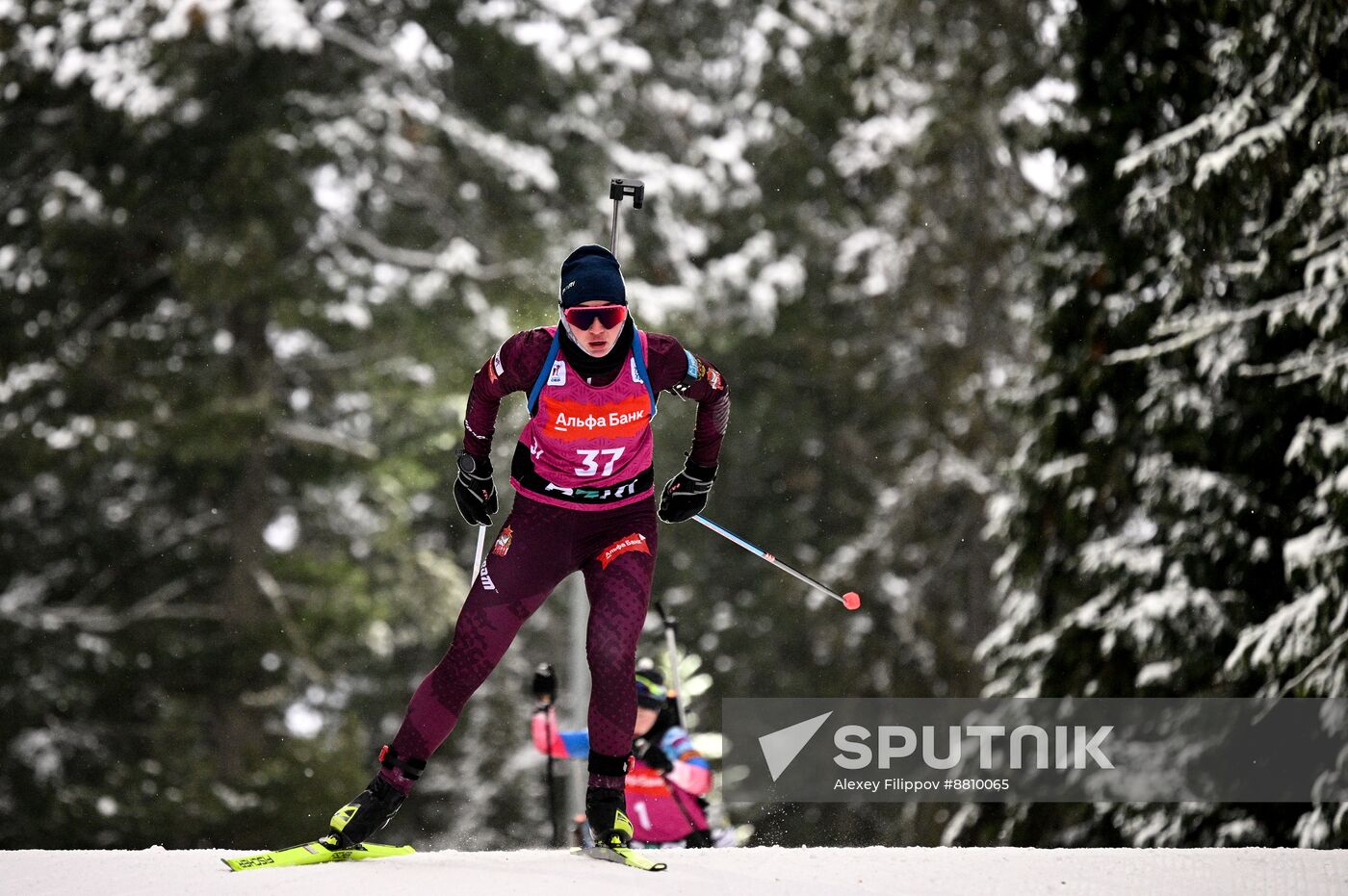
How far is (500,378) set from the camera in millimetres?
4719

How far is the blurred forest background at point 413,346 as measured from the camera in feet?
49.9

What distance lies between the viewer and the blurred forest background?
598 inches

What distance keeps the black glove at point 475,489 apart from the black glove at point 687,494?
23.3 inches

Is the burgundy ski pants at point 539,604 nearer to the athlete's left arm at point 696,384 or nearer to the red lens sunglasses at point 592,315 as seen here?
the athlete's left arm at point 696,384

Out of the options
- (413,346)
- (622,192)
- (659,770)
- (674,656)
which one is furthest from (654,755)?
(413,346)

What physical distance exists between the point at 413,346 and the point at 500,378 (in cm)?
1123

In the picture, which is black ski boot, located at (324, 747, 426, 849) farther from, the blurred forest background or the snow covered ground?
the blurred forest background

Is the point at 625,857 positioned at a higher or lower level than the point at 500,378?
lower

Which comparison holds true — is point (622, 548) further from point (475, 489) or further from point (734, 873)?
point (734, 873)

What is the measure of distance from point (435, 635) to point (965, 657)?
18.5 feet

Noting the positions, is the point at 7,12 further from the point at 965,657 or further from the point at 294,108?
the point at 965,657

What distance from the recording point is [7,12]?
52.8 ft

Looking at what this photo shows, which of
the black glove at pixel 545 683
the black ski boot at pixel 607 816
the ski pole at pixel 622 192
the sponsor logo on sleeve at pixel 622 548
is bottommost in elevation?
the black glove at pixel 545 683

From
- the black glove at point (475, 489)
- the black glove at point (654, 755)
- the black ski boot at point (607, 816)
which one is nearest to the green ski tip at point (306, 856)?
the black ski boot at point (607, 816)
